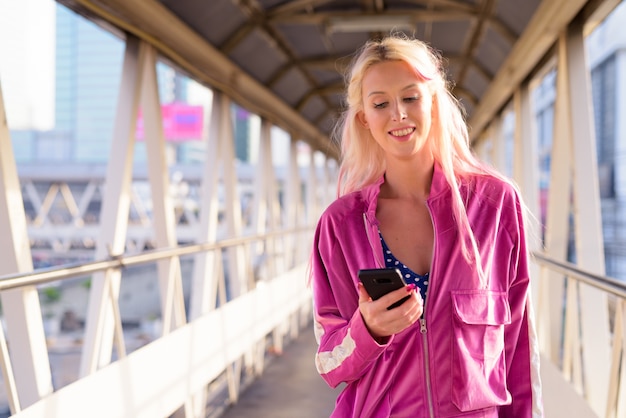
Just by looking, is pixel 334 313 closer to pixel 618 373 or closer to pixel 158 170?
pixel 618 373

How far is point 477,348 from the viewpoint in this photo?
1142 mm

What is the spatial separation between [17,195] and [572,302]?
10.0 feet

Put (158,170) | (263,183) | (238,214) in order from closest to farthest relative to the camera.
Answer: (158,170), (238,214), (263,183)

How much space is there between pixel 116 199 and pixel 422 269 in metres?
3.80

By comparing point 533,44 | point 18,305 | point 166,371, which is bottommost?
point 166,371

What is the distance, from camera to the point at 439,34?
7941mm

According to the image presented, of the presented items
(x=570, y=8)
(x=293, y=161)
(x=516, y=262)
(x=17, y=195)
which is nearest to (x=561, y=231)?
(x=570, y=8)

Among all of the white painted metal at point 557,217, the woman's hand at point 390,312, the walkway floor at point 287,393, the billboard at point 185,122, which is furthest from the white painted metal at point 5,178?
the billboard at point 185,122

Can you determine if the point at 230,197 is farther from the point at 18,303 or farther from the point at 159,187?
the point at 18,303

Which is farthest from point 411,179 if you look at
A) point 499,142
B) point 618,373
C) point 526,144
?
point 499,142

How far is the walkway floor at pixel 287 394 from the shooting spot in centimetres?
695

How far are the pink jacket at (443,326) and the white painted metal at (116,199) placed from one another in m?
2.89

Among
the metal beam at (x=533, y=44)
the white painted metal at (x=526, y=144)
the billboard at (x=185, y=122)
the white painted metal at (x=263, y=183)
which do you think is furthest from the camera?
the billboard at (x=185, y=122)

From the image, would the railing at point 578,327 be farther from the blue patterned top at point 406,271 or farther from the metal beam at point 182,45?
the blue patterned top at point 406,271
